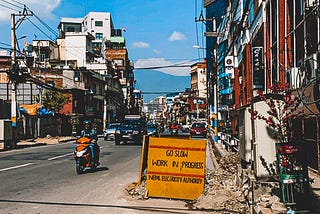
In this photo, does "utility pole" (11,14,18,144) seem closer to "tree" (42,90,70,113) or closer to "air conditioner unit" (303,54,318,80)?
"tree" (42,90,70,113)

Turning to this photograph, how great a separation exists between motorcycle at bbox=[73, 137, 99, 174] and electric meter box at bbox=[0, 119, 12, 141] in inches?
695

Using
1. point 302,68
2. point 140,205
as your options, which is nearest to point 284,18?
point 302,68

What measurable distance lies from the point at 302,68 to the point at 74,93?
55360 mm

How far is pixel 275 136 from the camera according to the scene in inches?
386

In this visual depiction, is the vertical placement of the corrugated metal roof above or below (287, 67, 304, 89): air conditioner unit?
above

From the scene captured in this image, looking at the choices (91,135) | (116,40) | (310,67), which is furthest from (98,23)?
(310,67)

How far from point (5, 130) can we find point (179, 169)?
2446cm

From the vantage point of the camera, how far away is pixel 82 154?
16.1 metres

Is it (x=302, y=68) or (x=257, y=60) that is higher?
(x=257, y=60)

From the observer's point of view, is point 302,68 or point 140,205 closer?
point 140,205

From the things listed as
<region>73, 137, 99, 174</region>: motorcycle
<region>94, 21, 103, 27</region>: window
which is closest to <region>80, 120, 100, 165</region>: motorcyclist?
<region>73, 137, 99, 174</region>: motorcycle

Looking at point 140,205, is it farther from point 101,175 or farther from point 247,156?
point 101,175

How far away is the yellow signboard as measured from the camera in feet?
36.1

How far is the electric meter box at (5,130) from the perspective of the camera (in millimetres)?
32312
